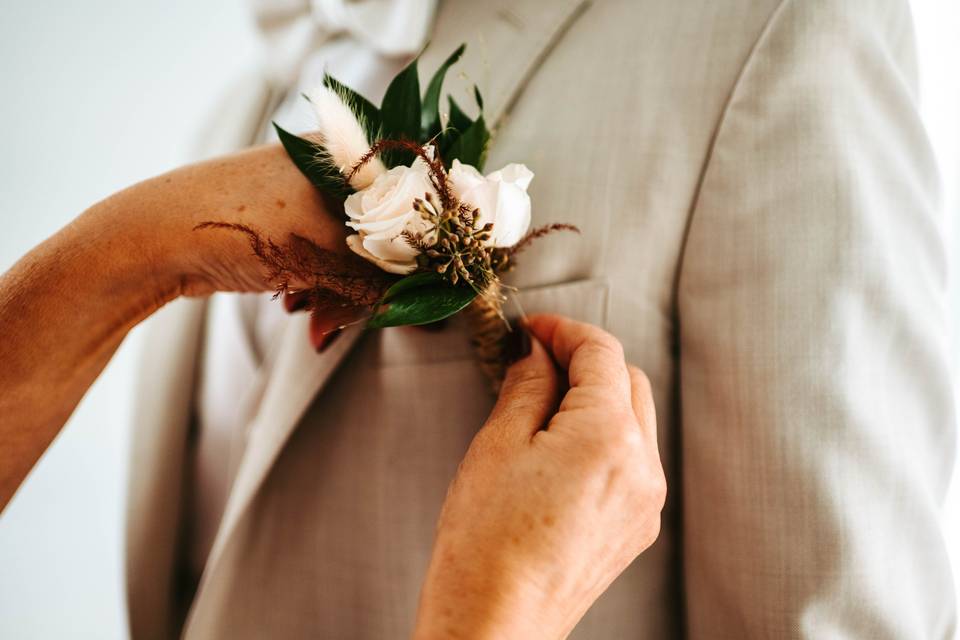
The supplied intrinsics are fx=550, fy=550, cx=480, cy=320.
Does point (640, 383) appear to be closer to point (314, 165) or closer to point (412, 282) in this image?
point (412, 282)

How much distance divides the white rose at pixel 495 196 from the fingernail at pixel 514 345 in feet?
0.65

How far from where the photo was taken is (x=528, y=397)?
1.69 ft

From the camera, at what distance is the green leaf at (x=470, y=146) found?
0.53 metres

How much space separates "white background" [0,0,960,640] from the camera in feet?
3.93

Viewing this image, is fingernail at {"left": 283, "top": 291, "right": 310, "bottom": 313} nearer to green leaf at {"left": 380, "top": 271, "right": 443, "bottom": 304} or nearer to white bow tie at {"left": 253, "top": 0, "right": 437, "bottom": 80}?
green leaf at {"left": 380, "top": 271, "right": 443, "bottom": 304}

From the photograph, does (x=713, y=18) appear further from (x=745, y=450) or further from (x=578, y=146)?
(x=745, y=450)

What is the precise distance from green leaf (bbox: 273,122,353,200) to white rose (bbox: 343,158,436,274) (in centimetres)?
6

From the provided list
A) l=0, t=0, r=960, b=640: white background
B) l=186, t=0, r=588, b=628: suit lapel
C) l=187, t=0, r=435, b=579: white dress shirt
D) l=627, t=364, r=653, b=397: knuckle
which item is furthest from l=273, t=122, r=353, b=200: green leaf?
l=0, t=0, r=960, b=640: white background

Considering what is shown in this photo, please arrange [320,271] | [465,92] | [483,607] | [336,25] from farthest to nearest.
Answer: [336,25] < [465,92] < [320,271] < [483,607]

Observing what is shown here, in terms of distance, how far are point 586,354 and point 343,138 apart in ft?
0.95

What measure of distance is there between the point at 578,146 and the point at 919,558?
58 cm

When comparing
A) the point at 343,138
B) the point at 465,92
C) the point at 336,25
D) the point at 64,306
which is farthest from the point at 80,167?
the point at 343,138

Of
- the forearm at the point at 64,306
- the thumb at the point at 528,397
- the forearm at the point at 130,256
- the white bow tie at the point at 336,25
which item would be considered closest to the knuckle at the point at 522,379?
the thumb at the point at 528,397

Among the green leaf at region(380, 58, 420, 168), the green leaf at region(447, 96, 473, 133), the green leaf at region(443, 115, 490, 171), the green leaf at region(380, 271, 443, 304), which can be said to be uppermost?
the green leaf at region(380, 58, 420, 168)
